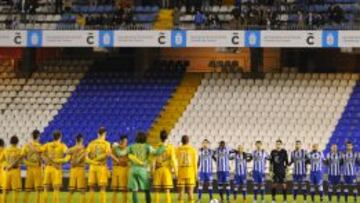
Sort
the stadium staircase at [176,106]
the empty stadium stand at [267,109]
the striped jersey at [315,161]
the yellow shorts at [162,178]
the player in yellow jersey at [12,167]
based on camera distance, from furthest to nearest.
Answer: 1. the stadium staircase at [176,106]
2. the empty stadium stand at [267,109]
3. the striped jersey at [315,161]
4. the player in yellow jersey at [12,167]
5. the yellow shorts at [162,178]

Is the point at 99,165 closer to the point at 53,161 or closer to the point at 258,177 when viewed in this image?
the point at 53,161

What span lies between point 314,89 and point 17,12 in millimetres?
11911

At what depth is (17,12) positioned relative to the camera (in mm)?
37000

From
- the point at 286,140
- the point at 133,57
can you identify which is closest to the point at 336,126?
the point at 286,140

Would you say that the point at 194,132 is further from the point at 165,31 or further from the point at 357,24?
the point at 357,24

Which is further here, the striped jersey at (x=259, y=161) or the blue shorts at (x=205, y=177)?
the blue shorts at (x=205, y=177)

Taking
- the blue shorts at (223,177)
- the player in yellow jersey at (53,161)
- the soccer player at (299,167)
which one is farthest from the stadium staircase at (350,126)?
the player in yellow jersey at (53,161)

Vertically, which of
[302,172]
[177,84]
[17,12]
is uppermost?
[17,12]

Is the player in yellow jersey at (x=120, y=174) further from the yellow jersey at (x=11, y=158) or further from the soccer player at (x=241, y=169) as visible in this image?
the soccer player at (x=241, y=169)

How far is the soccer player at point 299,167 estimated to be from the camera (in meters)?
25.1

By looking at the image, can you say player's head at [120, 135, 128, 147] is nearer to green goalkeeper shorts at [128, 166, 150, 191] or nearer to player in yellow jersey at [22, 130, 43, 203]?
green goalkeeper shorts at [128, 166, 150, 191]

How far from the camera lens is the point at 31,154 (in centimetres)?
2184

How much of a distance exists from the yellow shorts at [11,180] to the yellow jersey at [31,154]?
373 mm

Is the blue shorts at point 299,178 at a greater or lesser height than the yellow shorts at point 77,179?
lesser
